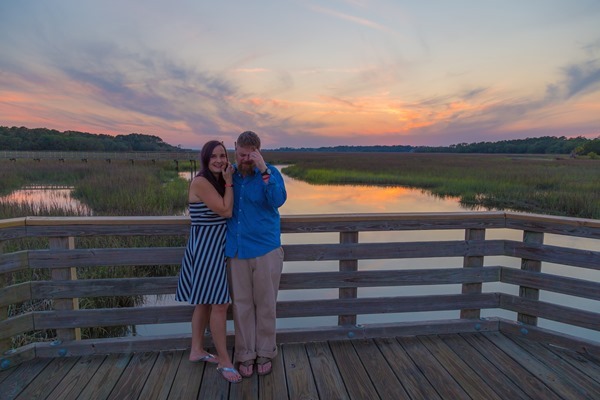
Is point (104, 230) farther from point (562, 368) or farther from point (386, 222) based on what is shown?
point (562, 368)

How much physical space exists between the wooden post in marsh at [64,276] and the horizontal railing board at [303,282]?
53mm

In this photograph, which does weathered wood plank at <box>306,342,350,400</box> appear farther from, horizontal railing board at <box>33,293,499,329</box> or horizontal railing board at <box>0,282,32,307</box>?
horizontal railing board at <box>0,282,32,307</box>

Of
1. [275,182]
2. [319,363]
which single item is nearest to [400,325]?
[319,363]

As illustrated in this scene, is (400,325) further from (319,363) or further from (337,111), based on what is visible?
(337,111)

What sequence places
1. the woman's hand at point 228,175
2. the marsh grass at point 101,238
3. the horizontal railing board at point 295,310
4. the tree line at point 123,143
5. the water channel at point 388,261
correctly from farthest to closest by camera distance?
1. the tree line at point 123,143
2. the water channel at point 388,261
3. the marsh grass at point 101,238
4. the horizontal railing board at point 295,310
5. the woman's hand at point 228,175

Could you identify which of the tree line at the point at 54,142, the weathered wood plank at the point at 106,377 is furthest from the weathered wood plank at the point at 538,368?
the tree line at the point at 54,142

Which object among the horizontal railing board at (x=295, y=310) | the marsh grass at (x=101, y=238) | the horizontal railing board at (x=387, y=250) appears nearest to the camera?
the horizontal railing board at (x=295, y=310)

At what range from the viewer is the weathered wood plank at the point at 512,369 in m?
2.28

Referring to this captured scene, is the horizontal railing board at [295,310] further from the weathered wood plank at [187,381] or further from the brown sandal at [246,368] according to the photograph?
the brown sandal at [246,368]

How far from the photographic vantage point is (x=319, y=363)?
8.61 feet

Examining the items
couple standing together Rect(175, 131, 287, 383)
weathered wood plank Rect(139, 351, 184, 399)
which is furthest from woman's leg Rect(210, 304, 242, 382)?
weathered wood plank Rect(139, 351, 184, 399)

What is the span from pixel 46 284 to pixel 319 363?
2.10 meters

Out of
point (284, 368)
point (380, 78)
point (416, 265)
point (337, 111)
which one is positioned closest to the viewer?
point (284, 368)

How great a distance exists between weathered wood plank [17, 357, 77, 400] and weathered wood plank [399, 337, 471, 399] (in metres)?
2.50
